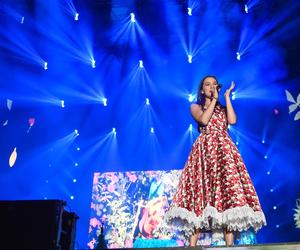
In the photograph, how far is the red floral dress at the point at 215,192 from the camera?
2328 millimetres

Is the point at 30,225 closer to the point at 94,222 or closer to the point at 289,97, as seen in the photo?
the point at 94,222

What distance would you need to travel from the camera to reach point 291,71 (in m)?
6.73

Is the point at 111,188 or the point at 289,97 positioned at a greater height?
the point at 289,97

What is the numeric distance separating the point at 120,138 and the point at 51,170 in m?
1.39

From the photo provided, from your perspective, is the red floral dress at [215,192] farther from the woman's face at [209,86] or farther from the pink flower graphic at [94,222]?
the pink flower graphic at [94,222]

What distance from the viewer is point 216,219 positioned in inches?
92.2

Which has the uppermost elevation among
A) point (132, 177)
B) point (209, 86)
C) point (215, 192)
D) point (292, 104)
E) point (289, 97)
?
point (289, 97)

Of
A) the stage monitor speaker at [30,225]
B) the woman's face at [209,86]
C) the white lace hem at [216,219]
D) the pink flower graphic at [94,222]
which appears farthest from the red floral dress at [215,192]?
the pink flower graphic at [94,222]

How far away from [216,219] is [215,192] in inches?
7.0

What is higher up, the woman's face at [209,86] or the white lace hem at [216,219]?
the woman's face at [209,86]

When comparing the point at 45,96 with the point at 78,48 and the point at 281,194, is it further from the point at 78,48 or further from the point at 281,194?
the point at 281,194

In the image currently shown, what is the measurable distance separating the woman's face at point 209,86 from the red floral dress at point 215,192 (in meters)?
0.21

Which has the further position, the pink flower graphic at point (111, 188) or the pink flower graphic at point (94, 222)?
the pink flower graphic at point (111, 188)

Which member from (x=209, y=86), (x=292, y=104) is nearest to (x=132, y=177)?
(x=292, y=104)
